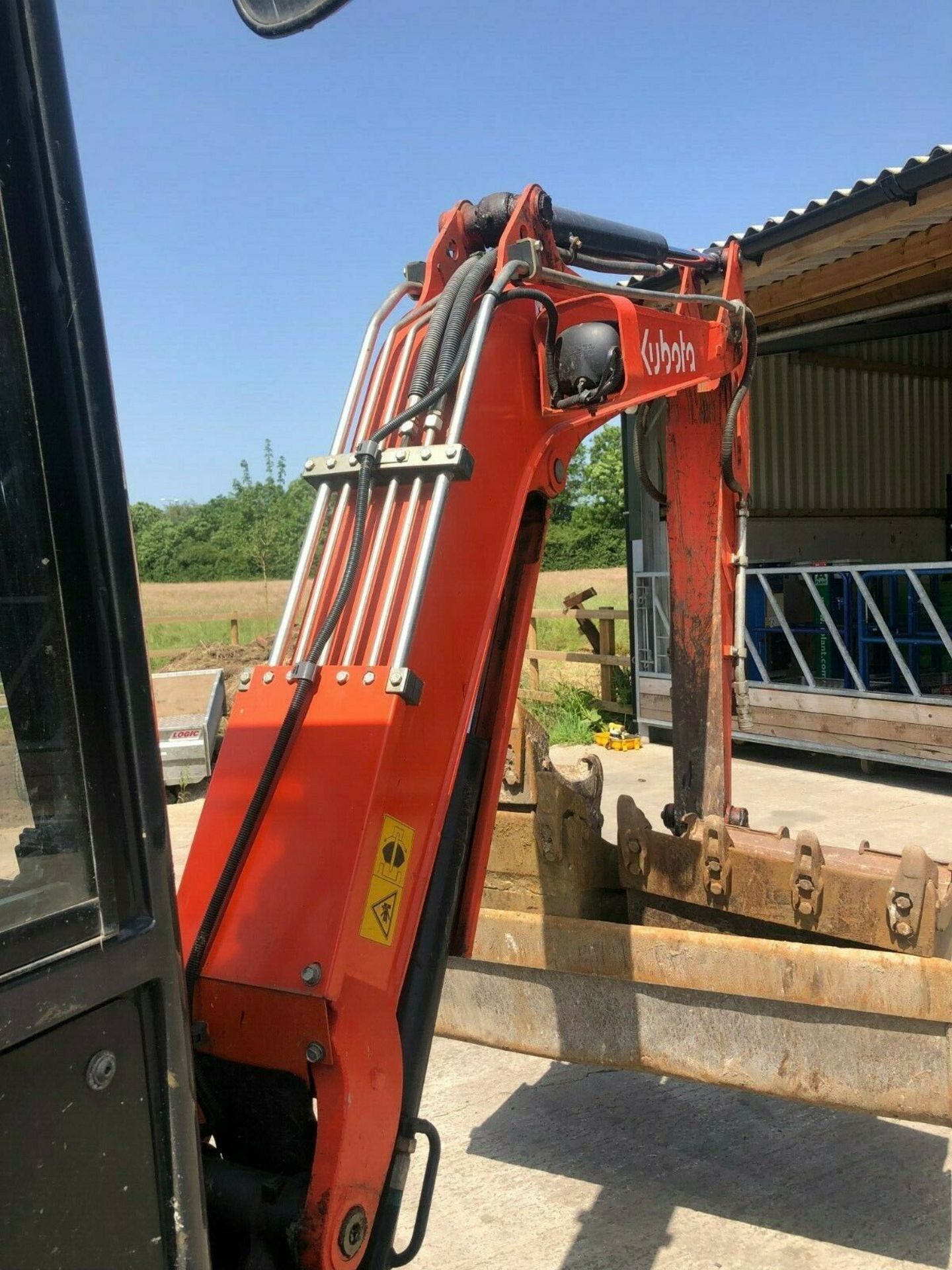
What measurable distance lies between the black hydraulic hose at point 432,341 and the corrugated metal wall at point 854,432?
9593 mm

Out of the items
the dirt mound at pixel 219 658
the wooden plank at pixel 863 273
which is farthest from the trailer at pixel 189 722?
the wooden plank at pixel 863 273

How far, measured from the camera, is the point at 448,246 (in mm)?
2506

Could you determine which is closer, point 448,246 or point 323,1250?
point 323,1250

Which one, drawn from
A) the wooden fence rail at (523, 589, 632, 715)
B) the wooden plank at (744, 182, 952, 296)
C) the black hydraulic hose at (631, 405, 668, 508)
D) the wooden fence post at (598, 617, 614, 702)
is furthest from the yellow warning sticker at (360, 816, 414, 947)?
the wooden fence post at (598, 617, 614, 702)

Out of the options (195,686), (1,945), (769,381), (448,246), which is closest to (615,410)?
(448,246)

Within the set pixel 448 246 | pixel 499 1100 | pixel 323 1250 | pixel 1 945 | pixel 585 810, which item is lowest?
pixel 499 1100

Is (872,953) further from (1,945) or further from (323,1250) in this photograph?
(1,945)

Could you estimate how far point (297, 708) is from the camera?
180cm

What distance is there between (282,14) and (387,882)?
4.12 feet

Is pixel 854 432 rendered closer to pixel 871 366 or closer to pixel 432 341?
pixel 871 366

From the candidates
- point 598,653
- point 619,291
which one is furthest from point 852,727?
point 619,291

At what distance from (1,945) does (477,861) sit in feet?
4.05

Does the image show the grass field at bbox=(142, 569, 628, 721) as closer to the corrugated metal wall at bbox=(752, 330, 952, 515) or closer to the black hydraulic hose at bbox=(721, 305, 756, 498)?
the black hydraulic hose at bbox=(721, 305, 756, 498)

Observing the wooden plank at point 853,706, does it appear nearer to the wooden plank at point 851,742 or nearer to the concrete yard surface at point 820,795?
the wooden plank at point 851,742
